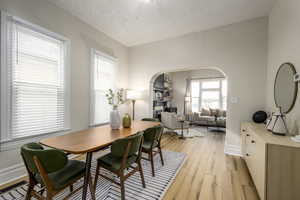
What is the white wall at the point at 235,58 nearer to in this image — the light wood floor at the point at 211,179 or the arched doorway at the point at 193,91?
the light wood floor at the point at 211,179

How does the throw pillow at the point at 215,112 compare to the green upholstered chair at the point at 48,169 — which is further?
the throw pillow at the point at 215,112

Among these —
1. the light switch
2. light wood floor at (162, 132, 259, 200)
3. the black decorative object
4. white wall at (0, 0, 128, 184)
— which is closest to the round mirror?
the black decorative object

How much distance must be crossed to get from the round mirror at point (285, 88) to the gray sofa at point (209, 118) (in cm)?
333

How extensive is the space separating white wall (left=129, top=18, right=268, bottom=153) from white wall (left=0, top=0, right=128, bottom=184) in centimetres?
199

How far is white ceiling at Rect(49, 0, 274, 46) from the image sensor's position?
2.28 m

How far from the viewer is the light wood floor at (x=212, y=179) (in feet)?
5.37

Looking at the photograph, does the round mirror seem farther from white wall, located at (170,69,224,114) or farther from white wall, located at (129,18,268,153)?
white wall, located at (170,69,224,114)

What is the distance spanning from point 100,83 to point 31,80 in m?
1.35

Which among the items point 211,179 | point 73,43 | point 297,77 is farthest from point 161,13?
point 211,179

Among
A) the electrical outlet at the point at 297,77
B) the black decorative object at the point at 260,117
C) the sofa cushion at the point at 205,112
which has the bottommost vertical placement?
the sofa cushion at the point at 205,112

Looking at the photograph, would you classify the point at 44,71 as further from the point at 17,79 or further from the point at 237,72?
the point at 237,72

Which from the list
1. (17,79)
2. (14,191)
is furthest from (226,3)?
(14,191)

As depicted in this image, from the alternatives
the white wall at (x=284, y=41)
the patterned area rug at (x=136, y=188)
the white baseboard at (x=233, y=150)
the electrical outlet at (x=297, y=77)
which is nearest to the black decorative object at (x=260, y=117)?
the white wall at (x=284, y=41)

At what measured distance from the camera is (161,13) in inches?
101
